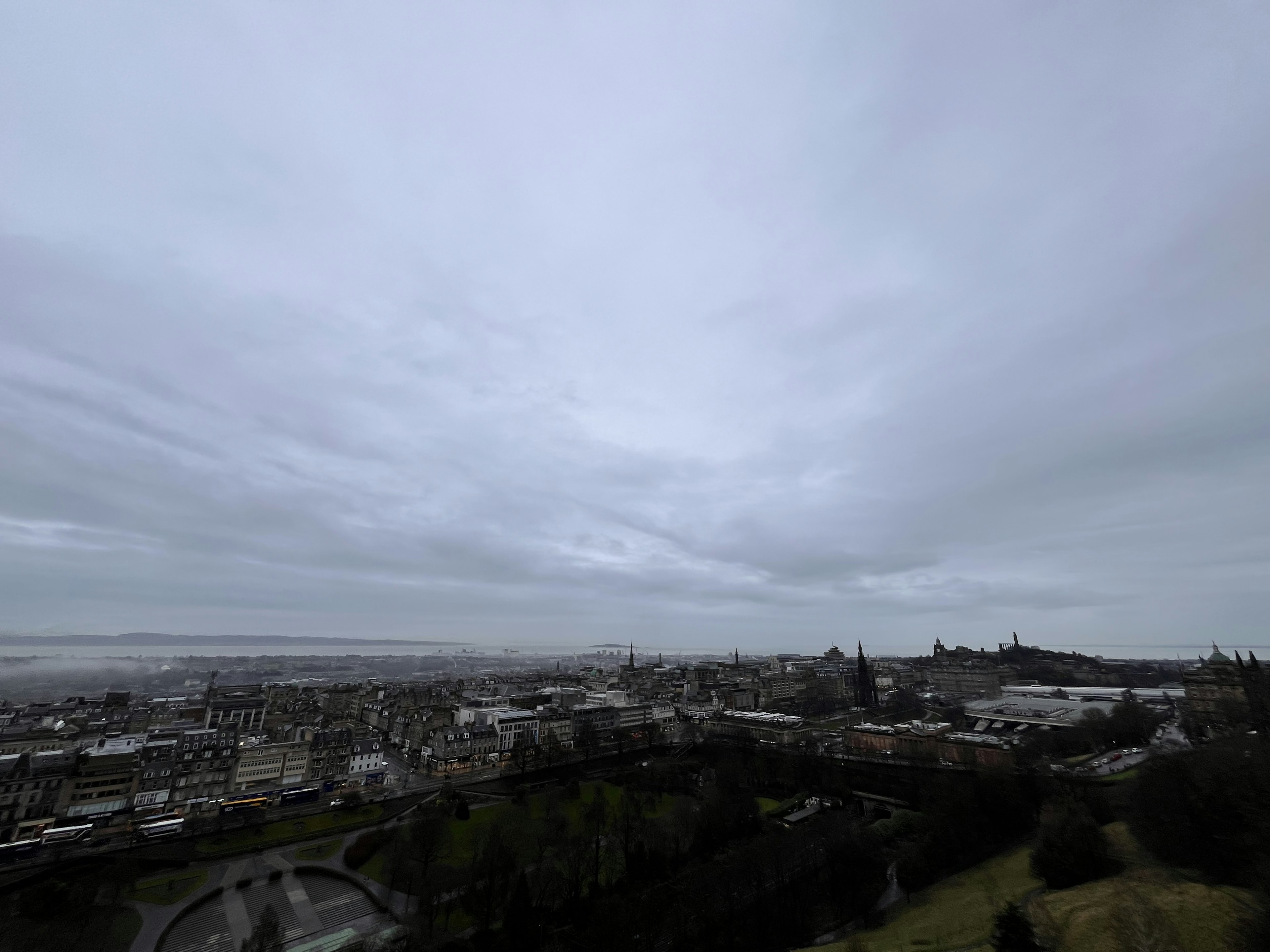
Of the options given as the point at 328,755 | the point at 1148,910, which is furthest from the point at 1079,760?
the point at 328,755

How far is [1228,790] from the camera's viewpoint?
30.0 meters

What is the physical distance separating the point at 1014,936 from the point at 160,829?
5519cm

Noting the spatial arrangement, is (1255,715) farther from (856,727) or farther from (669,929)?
(669,929)

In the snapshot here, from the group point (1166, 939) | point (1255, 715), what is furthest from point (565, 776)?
point (1255, 715)

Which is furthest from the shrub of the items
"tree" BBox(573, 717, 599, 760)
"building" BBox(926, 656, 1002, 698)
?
"building" BBox(926, 656, 1002, 698)

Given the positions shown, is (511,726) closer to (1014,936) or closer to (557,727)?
(557,727)

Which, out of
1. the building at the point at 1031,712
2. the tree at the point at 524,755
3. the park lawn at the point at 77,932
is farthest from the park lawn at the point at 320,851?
the building at the point at 1031,712

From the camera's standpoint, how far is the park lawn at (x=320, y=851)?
39094mm

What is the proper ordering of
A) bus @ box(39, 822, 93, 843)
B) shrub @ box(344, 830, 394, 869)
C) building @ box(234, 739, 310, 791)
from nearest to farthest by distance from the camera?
1. shrub @ box(344, 830, 394, 869)
2. bus @ box(39, 822, 93, 843)
3. building @ box(234, 739, 310, 791)

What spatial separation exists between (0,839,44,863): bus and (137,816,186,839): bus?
17.7ft

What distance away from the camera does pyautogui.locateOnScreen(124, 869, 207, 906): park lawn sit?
32.6 m

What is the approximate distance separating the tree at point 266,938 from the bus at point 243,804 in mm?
24104

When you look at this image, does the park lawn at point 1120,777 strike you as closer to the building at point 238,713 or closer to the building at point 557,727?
the building at point 557,727

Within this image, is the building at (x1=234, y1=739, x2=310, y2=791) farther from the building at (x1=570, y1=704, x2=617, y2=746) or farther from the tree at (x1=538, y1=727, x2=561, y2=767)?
the building at (x1=570, y1=704, x2=617, y2=746)
